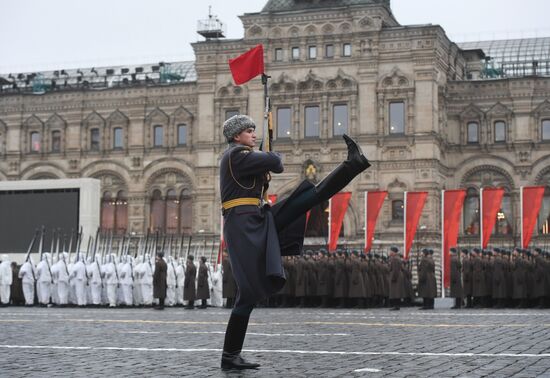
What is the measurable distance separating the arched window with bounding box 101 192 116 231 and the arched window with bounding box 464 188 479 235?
58.9ft


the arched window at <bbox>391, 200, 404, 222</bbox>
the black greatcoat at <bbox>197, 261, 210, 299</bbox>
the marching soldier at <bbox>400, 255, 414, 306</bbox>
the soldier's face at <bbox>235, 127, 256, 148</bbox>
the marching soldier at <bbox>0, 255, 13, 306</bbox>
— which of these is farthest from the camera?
the arched window at <bbox>391, 200, 404, 222</bbox>

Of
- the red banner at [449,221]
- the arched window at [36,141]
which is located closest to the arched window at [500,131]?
the red banner at [449,221]

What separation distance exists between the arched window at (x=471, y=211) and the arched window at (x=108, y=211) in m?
18.0

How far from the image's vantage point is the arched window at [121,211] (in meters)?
51.1

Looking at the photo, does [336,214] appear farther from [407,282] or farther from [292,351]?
[292,351]

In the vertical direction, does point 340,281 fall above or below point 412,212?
below

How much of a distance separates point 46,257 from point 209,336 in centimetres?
1911

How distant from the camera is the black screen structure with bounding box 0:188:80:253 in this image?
3606cm

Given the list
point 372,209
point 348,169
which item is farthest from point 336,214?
point 348,169

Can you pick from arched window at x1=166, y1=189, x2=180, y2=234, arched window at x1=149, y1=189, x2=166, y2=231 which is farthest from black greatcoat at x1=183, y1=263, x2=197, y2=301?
arched window at x1=149, y1=189, x2=166, y2=231

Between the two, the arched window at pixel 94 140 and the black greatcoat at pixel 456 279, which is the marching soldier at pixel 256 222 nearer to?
the black greatcoat at pixel 456 279

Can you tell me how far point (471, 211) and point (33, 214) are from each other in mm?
21264

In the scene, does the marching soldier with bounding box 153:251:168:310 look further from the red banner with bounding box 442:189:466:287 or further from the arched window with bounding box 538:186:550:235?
the arched window with bounding box 538:186:550:235

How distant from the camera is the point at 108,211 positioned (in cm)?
5144
